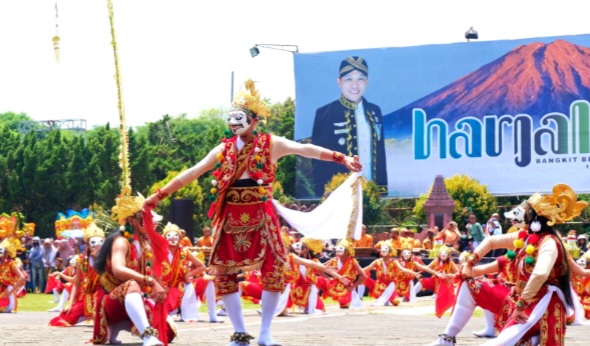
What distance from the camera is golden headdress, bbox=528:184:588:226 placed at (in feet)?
31.0

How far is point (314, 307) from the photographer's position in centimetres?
2066

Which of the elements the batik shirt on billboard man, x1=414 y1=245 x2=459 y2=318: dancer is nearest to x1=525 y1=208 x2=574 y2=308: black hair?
x1=414 y1=245 x2=459 y2=318: dancer

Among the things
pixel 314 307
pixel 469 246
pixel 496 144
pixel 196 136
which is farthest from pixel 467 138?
pixel 196 136

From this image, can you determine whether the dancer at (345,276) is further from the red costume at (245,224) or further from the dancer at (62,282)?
the red costume at (245,224)

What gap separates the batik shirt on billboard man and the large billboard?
0.11ft

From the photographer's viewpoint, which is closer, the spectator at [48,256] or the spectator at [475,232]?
the spectator at [475,232]

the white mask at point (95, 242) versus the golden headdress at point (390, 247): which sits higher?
the white mask at point (95, 242)

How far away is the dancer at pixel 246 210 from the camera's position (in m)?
10.2

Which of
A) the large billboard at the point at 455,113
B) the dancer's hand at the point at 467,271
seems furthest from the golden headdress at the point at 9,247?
the large billboard at the point at 455,113

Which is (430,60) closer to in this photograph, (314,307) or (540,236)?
(314,307)

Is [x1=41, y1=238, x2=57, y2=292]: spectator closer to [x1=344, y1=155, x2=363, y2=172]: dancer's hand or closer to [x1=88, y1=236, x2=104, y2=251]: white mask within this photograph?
[x1=88, y1=236, x2=104, y2=251]: white mask

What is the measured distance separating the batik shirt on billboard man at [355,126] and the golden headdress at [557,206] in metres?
35.4

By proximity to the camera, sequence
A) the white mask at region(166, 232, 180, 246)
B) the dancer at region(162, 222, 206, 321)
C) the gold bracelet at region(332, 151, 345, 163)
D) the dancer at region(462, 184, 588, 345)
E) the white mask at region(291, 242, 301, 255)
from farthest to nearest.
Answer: the white mask at region(291, 242, 301, 255), the white mask at region(166, 232, 180, 246), the dancer at region(162, 222, 206, 321), the gold bracelet at region(332, 151, 345, 163), the dancer at region(462, 184, 588, 345)

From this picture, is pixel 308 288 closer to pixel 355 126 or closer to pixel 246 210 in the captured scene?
pixel 246 210
